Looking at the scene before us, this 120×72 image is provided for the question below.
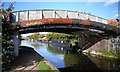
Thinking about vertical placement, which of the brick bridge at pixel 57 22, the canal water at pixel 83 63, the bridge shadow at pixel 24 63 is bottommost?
the canal water at pixel 83 63

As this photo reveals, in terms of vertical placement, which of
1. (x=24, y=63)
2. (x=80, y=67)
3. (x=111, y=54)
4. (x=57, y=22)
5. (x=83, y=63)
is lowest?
(x=83, y=63)

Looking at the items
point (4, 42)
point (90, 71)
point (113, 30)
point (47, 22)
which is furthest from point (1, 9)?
point (113, 30)

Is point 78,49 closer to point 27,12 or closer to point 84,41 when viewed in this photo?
point 84,41

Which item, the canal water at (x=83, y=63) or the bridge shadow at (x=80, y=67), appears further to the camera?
the canal water at (x=83, y=63)

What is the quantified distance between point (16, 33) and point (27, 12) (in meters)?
3.12

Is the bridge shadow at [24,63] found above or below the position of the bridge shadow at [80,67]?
above

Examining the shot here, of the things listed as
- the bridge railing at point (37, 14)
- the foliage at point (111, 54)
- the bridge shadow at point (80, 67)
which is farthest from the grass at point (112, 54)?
the bridge railing at point (37, 14)

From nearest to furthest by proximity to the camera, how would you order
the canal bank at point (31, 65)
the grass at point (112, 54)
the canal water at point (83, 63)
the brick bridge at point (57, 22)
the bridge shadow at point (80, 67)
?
1. the canal bank at point (31, 65)
2. the brick bridge at point (57, 22)
3. the bridge shadow at point (80, 67)
4. the canal water at point (83, 63)
5. the grass at point (112, 54)

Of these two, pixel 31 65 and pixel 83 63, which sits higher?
pixel 31 65

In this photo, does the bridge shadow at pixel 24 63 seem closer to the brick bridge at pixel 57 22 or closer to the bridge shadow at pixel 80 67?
the brick bridge at pixel 57 22

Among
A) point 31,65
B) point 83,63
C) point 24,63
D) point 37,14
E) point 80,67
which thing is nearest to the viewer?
point 31,65

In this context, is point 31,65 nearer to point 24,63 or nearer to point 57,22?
point 24,63

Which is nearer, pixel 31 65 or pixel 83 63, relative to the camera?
pixel 31 65

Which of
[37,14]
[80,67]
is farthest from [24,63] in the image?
[80,67]
